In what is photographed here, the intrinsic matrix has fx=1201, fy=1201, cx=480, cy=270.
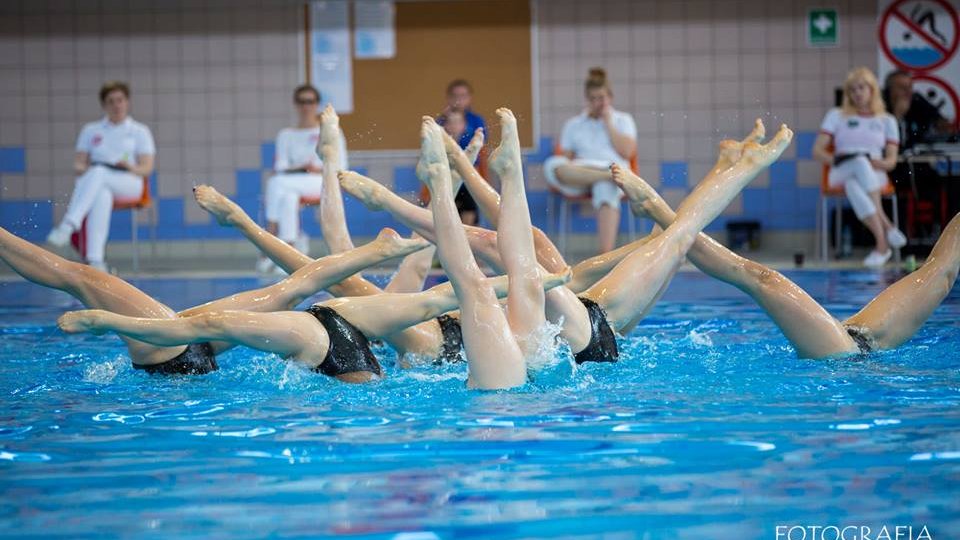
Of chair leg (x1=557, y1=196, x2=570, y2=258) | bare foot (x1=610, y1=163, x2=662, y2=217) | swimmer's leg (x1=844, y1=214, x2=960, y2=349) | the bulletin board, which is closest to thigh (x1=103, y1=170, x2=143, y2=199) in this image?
the bulletin board

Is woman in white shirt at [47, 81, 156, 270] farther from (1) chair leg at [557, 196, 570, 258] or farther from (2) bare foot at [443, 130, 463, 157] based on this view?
(2) bare foot at [443, 130, 463, 157]

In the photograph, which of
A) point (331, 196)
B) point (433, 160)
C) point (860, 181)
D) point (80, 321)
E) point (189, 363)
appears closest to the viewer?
point (80, 321)

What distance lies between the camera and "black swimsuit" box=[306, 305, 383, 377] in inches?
143

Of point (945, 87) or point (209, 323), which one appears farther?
point (945, 87)

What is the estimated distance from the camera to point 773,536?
2.17 meters

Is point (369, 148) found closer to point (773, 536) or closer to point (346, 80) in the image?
point (346, 80)

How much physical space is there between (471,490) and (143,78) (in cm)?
950

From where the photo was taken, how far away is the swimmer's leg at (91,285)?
3859mm

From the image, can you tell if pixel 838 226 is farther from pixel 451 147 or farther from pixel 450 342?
pixel 450 342

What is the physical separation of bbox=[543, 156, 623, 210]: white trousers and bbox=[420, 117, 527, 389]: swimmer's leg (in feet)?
19.0

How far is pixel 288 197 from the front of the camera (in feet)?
30.4

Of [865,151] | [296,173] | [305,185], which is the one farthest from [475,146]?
[865,151]

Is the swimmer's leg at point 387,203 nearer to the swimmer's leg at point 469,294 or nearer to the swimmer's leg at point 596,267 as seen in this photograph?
the swimmer's leg at point 469,294

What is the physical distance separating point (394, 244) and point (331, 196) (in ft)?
2.73
